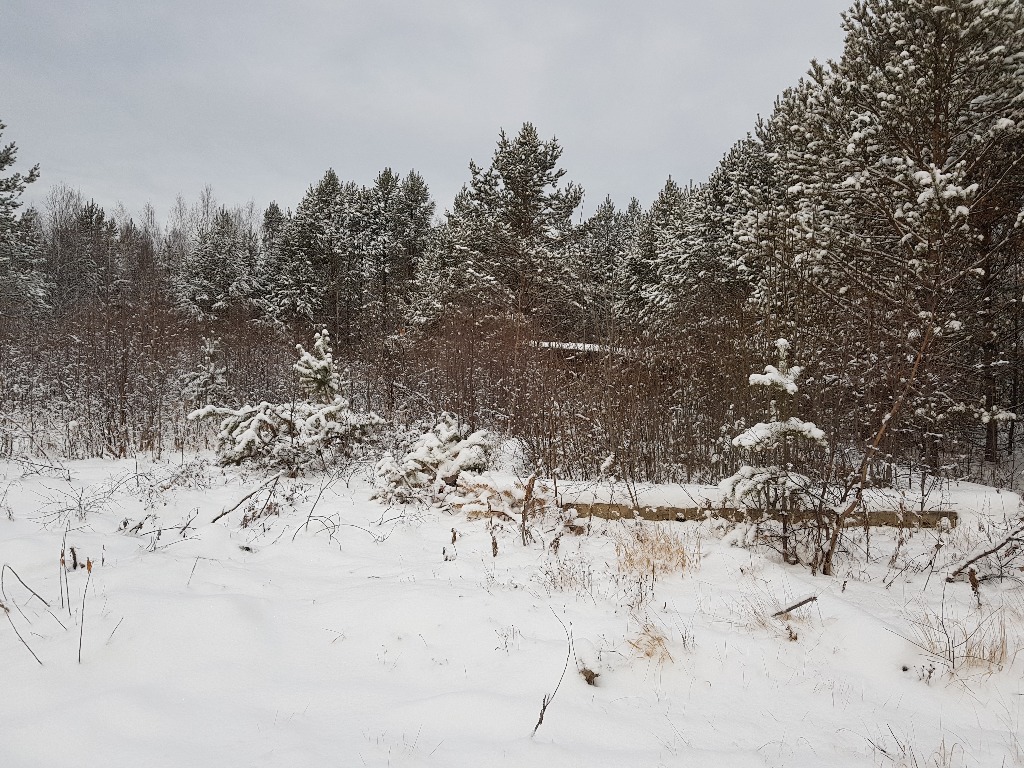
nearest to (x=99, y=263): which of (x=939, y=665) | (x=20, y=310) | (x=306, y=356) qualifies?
(x=20, y=310)

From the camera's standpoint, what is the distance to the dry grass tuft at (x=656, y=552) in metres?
4.37

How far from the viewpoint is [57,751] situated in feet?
6.46

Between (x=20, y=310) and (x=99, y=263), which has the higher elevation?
(x=99, y=263)

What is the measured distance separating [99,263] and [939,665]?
37282mm

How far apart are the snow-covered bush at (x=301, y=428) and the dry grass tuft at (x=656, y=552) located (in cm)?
513

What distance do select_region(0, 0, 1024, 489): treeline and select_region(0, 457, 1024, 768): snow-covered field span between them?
1.66 m

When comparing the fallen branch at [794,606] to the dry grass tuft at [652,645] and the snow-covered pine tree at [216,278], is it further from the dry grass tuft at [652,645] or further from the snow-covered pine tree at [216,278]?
the snow-covered pine tree at [216,278]

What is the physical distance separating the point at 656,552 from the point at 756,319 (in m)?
5.60

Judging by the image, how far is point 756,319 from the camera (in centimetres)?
870

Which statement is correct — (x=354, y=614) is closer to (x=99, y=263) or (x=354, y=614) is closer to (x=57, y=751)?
(x=57, y=751)

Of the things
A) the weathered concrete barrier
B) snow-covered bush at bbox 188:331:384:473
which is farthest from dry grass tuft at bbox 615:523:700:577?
snow-covered bush at bbox 188:331:384:473

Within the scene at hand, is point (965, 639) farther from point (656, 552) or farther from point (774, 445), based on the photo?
point (656, 552)

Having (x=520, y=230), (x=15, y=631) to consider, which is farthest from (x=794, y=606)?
(x=520, y=230)

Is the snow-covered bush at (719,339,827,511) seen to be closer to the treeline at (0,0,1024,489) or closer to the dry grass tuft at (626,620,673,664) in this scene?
the treeline at (0,0,1024,489)
